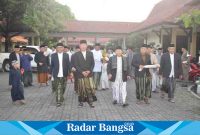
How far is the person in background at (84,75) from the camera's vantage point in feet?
35.1

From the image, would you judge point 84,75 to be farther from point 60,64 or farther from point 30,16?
point 30,16

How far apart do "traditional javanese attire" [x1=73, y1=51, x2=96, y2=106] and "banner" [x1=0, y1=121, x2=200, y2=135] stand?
665 centimetres

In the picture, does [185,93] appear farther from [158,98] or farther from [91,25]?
[91,25]

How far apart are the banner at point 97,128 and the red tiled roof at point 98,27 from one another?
111 feet

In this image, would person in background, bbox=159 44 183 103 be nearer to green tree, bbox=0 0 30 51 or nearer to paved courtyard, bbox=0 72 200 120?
paved courtyard, bbox=0 72 200 120

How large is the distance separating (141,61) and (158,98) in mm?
1993

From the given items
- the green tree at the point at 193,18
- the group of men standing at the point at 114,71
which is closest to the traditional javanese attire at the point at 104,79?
the group of men standing at the point at 114,71

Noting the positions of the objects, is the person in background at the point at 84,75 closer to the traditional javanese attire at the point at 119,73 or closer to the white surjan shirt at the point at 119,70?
the traditional javanese attire at the point at 119,73

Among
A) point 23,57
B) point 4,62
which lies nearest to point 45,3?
point 4,62

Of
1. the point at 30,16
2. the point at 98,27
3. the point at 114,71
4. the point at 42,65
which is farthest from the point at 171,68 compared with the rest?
the point at 98,27

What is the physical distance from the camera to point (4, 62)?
25.6 m

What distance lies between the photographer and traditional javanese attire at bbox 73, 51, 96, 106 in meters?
10.7

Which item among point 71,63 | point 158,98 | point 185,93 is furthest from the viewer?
point 185,93

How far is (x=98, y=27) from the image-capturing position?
39.9 m
